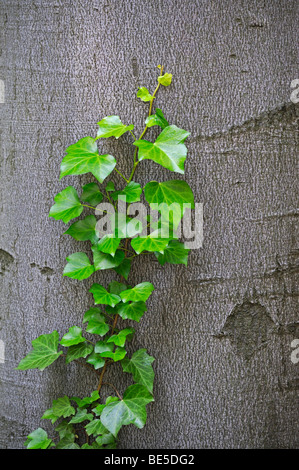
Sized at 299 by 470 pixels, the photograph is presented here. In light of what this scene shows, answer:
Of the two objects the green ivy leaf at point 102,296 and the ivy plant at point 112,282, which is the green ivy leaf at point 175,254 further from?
the green ivy leaf at point 102,296

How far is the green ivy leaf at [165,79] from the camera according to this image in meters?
0.97

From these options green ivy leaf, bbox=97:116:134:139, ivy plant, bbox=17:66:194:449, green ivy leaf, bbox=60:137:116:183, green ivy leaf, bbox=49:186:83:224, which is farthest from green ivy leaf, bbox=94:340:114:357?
green ivy leaf, bbox=97:116:134:139

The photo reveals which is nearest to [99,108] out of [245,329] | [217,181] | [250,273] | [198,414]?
[217,181]

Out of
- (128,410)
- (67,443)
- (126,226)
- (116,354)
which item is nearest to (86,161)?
(126,226)

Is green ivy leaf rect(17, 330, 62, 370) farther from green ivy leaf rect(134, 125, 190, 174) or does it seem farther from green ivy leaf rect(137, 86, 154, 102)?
green ivy leaf rect(137, 86, 154, 102)

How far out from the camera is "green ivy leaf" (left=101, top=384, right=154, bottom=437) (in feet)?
2.98

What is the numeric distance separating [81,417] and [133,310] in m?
0.36

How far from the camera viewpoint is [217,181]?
1.03 metres

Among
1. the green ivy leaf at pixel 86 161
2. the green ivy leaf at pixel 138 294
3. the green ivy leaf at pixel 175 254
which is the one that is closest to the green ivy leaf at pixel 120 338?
the green ivy leaf at pixel 138 294

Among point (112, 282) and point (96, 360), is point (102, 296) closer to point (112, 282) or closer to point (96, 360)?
point (112, 282)

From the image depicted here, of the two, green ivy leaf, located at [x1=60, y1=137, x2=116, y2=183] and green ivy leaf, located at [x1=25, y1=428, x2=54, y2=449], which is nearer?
green ivy leaf, located at [x1=60, y1=137, x2=116, y2=183]

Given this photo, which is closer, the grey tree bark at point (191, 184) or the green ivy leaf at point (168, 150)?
the green ivy leaf at point (168, 150)

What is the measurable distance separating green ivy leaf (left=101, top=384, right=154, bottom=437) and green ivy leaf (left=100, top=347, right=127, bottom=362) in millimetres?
102

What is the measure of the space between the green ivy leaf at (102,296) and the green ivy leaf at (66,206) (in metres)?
0.21
